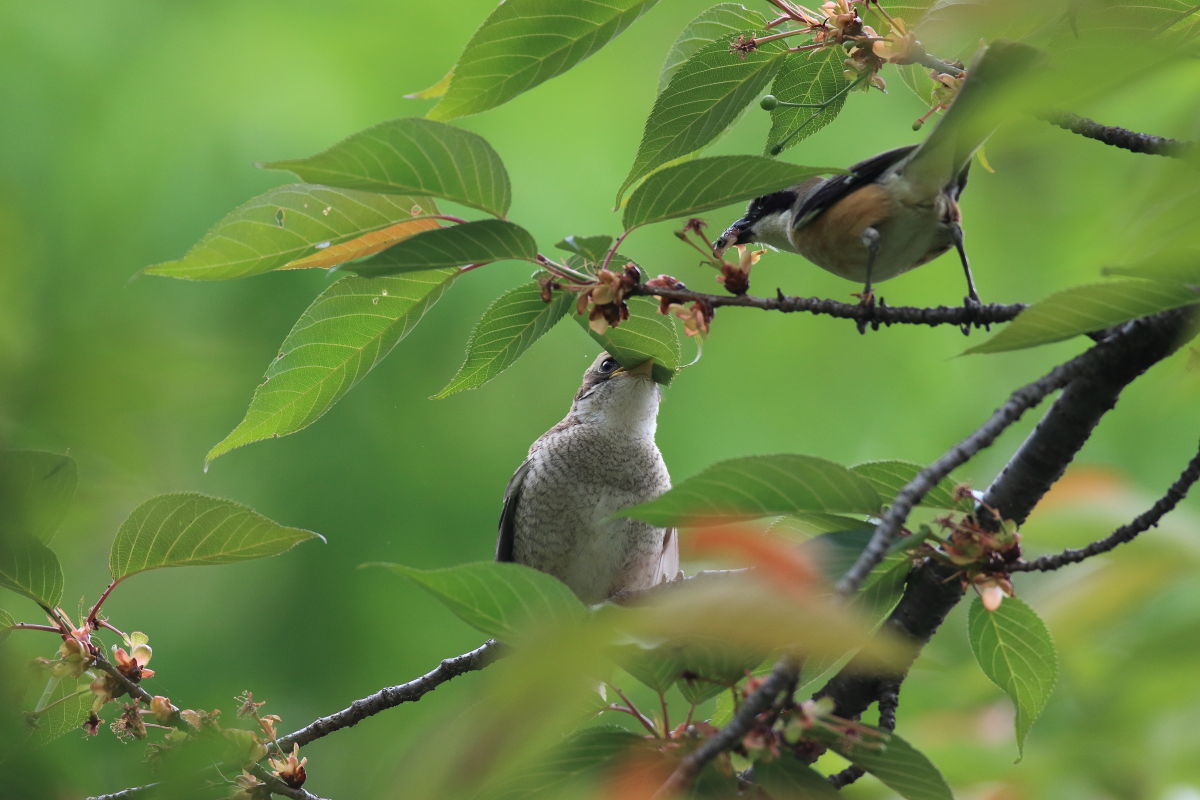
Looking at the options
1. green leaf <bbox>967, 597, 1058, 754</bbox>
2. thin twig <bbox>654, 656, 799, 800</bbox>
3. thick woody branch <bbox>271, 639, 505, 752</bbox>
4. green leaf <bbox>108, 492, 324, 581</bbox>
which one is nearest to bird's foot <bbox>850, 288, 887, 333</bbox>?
green leaf <bbox>967, 597, 1058, 754</bbox>

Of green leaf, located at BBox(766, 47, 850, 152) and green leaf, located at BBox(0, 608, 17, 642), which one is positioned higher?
green leaf, located at BBox(766, 47, 850, 152)

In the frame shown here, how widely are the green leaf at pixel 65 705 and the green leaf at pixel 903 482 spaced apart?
146cm

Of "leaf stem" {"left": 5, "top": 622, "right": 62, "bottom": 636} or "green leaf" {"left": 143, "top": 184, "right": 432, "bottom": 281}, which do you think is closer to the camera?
"green leaf" {"left": 143, "top": 184, "right": 432, "bottom": 281}

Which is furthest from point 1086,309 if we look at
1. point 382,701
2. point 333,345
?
point 382,701

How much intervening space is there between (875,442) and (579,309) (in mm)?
6279

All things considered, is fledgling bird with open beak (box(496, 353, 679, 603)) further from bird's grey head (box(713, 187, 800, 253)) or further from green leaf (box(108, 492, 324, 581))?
green leaf (box(108, 492, 324, 581))

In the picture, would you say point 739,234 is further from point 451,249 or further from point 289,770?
point 289,770

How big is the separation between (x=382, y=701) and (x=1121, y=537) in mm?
1610

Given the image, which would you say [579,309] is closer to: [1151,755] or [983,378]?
[1151,755]

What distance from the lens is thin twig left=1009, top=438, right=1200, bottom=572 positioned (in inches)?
63.7

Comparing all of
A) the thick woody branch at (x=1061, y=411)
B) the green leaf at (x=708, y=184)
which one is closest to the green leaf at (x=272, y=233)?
the green leaf at (x=708, y=184)

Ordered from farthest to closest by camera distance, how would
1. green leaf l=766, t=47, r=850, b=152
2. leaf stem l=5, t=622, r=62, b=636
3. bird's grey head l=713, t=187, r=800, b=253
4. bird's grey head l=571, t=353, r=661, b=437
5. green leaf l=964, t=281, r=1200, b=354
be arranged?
1. bird's grey head l=571, t=353, r=661, b=437
2. bird's grey head l=713, t=187, r=800, b=253
3. green leaf l=766, t=47, r=850, b=152
4. leaf stem l=5, t=622, r=62, b=636
5. green leaf l=964, t=281, r=1200, b=354

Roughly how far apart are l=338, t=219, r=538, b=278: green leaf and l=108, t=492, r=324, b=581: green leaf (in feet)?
1.67

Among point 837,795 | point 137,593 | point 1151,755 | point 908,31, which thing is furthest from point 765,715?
point 137,593
